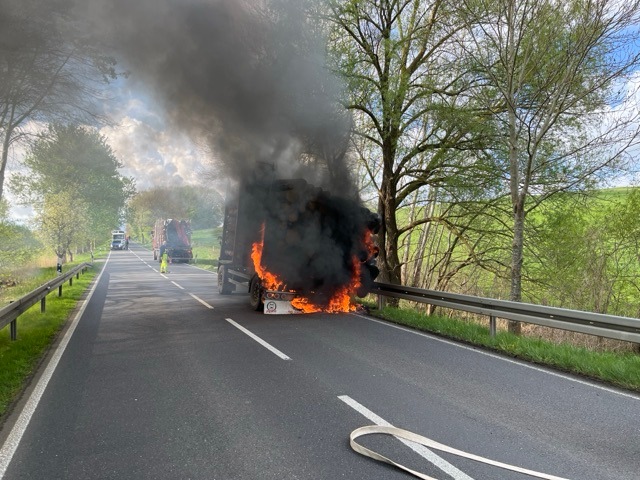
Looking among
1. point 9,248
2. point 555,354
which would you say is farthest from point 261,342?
point 9,248

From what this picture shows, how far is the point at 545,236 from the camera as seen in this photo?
10133 millimetres

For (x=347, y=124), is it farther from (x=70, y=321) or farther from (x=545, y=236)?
(x=70, y=321)

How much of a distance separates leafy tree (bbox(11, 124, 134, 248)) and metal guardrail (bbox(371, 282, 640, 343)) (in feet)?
Result: 34.9

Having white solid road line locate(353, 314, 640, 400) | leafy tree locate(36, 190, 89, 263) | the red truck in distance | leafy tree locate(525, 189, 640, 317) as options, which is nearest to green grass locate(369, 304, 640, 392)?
white solid road line locate(353, 314, 640, 400)

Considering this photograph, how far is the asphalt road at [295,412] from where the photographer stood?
2.97m

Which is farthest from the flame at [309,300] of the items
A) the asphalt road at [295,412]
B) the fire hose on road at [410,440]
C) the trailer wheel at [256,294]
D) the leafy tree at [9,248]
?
the leafy tree at [9,248]

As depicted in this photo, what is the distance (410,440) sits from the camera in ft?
11.0

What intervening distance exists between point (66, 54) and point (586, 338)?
13.1 meters

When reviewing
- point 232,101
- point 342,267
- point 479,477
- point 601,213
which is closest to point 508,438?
point 479,477

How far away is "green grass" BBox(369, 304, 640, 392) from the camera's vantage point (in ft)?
16.4

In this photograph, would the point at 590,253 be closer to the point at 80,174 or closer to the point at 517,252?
the point at 517,252

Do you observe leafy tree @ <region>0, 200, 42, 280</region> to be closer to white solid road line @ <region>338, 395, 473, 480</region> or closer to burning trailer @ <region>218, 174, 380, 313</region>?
burning trailer @ <region>218, 174, 380, 313</region>

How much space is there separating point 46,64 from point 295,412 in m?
8.64

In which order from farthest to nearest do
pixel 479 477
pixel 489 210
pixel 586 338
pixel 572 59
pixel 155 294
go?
pixel 155 294, pixel 489 210, pixel 586 338, pixel 572 59, pixel 479 477
